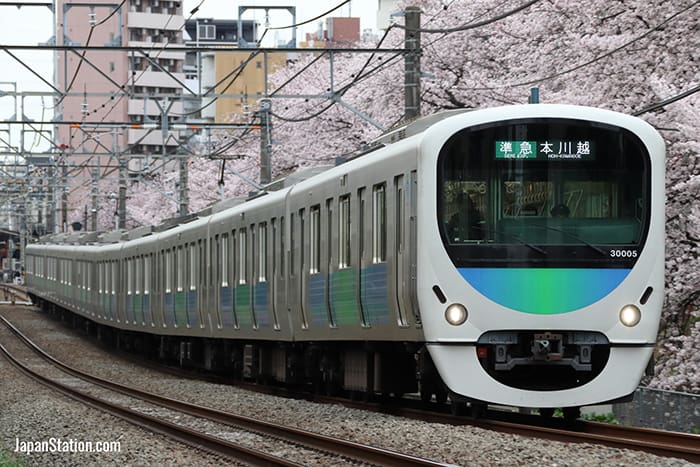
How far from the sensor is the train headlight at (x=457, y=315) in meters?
10.9

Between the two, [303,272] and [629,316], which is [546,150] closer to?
[629,316]

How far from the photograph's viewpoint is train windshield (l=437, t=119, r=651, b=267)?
35.8 ft

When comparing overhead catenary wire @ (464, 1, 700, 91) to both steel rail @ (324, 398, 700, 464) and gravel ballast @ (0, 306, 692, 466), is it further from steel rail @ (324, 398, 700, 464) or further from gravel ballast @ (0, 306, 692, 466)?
gravel ballast @ (0, 306, 692, 466)

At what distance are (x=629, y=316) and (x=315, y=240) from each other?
208 inches

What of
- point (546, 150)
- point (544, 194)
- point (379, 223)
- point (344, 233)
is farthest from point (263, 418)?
point (546, 150)

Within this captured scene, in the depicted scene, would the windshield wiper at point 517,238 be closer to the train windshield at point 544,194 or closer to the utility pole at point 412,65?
the train windshield at point 544,194

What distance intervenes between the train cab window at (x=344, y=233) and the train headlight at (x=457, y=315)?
3.15 metres

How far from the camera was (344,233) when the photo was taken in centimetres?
1415

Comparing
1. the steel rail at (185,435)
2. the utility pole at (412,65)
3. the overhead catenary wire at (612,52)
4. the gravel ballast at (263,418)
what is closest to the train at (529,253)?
the gravel ballast at (263,418)

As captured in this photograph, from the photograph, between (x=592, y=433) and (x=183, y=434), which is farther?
(x=183, y=434)

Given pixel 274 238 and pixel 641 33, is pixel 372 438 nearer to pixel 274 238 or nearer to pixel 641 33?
pixel 274 238

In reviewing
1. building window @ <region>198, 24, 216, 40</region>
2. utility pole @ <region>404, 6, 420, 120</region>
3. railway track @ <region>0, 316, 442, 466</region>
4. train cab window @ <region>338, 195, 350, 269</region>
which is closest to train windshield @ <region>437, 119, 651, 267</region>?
railway track @ <region>0, 316, 442, 466</region>

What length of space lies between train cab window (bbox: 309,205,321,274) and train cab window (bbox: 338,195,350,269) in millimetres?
1032

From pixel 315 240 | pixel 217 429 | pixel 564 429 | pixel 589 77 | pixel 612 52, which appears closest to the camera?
pixel 564 429
